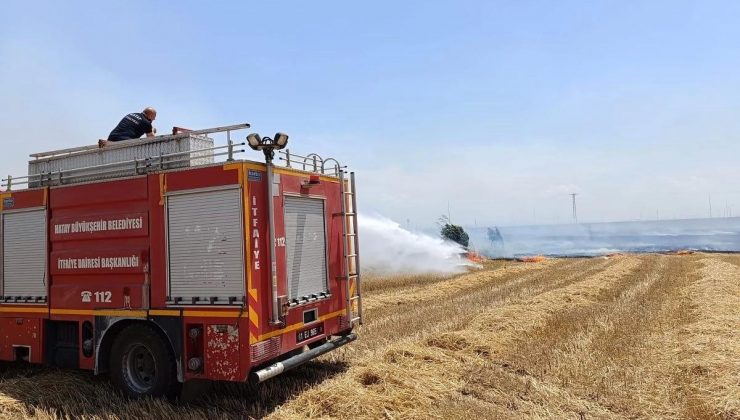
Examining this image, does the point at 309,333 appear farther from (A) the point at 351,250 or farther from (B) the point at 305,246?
(A) the point at 351,250

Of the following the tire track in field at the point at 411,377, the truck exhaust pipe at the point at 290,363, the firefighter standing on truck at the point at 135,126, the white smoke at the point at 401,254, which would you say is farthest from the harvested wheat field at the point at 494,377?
the white smoke at the point at 401,254

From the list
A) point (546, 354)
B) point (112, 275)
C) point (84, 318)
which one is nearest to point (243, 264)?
point (112, 275)

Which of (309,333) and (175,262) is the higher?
(175,262)

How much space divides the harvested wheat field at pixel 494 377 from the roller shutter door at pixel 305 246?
1326 millimetres

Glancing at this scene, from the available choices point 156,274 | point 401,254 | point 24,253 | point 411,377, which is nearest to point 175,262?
point 156,274

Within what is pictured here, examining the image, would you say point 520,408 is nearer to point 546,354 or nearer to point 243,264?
point 546,354

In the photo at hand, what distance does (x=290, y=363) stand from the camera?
20.9 feet

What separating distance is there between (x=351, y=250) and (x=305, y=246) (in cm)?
119

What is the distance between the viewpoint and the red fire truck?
6.02m

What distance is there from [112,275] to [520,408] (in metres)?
5.38

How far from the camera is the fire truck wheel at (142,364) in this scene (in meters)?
6.30

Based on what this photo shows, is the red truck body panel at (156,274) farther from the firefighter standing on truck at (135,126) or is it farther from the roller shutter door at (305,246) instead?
the firefighter standing on truck at (135,126)

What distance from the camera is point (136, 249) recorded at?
6.62m

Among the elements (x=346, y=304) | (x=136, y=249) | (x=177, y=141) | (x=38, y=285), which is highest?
(x=177, y=141)
